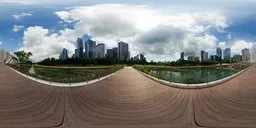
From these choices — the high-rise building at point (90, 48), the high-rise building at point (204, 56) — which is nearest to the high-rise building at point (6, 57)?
the high-rise building at point (90, 48)

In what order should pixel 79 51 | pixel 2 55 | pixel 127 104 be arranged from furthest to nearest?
pixel 127 104, pixel 2 55, pixel 79 51

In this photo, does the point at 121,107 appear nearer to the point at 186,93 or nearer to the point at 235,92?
the point at 186,93

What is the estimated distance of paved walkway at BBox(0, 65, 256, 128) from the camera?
422cm

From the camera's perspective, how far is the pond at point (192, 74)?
414 centimetres

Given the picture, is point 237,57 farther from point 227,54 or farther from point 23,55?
point 23,55

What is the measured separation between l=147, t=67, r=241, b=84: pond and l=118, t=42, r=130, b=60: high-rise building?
440mm

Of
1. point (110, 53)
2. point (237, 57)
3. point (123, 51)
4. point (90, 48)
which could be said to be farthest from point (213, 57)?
point (90, 48)

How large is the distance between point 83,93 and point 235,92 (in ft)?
7.00

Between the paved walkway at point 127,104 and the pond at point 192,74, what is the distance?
0.46 ft

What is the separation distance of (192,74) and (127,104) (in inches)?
39.2

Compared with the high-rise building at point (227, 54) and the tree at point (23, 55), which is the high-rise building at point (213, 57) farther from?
the tree at point (23, 55)

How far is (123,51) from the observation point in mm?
3922

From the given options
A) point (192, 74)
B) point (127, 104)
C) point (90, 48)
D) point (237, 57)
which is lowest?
point (127, 104)


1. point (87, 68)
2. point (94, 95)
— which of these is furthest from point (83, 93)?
point (87, 68)
